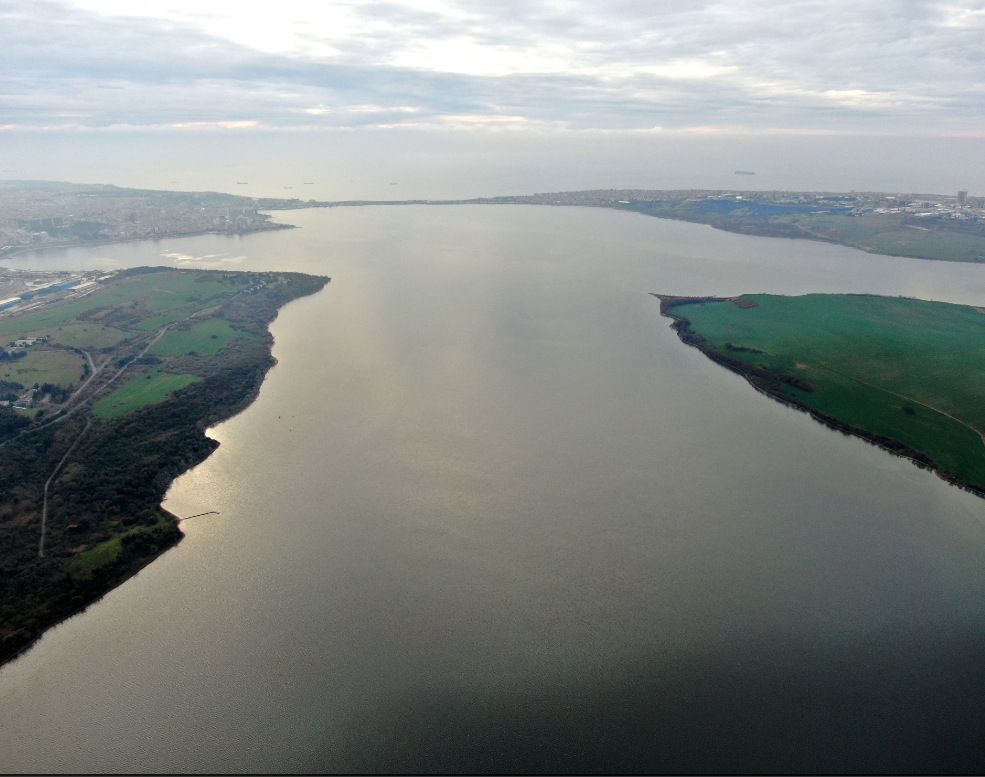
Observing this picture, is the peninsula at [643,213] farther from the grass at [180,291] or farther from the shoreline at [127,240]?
the grass at [180,291]

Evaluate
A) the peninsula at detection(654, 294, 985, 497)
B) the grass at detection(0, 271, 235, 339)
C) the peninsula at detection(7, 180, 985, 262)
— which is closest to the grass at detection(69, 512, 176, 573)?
the grass at detection(0, 271, 235, 339)

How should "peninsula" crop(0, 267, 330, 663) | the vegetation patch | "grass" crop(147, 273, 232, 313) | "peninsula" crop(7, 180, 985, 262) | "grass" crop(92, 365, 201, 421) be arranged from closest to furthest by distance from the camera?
"peninsula" crop(0, 267, 330, 663)
"grass" crop(92, 365, 201, 421)
the vegetation patch
"grass" crop(147, 273, 232, 313)
"peninsula" crop(7, 180, 985, 262)

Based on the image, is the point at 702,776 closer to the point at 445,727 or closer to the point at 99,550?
the point at 445,727

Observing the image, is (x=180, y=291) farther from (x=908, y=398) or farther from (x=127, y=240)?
(x=908, y=398)

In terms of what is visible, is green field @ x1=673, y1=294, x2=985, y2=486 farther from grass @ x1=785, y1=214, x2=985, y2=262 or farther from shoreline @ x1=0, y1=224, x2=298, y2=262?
shoreline @ x1=0, y1=224, x2=298, y2=262

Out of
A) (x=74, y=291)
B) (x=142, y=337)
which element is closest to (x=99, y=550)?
(x=142, y=337)

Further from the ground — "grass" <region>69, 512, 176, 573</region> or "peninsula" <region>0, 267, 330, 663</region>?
"peninsula" <region>0, 267, 330, 663</region>
